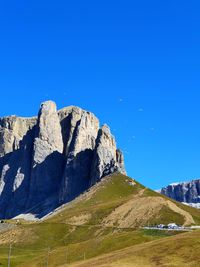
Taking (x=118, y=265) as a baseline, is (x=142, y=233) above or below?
above

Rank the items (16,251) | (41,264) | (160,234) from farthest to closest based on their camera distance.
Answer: (16,251), (160,234), (41,264)

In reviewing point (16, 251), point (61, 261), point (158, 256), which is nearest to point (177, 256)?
point (158, 256)

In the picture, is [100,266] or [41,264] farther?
[41,264]

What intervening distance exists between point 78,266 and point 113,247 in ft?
144

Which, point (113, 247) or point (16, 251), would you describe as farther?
point (16, 251)

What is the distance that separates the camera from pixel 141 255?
378 feet

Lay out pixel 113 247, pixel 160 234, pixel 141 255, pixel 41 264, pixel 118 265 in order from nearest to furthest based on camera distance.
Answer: pixel 118 265 < pixel 141 255 < pixel 41 264 < pixel 113 247 < pixel 160 234

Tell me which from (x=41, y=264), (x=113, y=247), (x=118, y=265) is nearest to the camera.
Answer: (x=118, y=265)

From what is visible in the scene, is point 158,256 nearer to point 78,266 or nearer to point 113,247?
point 78,266

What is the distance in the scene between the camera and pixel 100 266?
357 ft

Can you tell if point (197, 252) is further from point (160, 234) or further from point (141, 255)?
point (160, 234)

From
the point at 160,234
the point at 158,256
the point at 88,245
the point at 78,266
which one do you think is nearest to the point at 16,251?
the point at 88,245

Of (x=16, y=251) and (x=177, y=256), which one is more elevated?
(x=16, y=251)

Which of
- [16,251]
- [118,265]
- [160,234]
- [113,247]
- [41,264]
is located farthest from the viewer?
[16,251]
